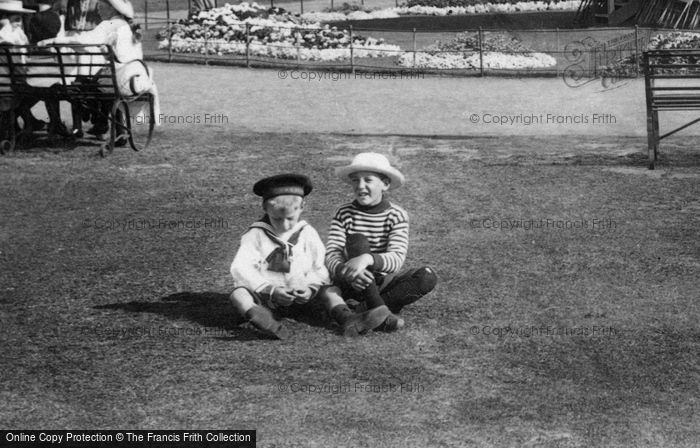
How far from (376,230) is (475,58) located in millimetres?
19615

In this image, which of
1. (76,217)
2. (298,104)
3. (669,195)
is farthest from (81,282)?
(298,104)

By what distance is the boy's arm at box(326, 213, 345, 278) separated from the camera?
744cm

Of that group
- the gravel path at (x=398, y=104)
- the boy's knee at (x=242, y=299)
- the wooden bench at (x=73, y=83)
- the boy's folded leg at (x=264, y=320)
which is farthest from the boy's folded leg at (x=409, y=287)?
the gravel path at (x=398, y=104)

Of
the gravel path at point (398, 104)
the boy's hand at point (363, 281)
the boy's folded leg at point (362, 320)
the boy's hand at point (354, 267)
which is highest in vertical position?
the boy's hand at point (354, 267)

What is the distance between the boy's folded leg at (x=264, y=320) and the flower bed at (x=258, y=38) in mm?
18929

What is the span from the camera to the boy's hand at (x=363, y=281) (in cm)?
725

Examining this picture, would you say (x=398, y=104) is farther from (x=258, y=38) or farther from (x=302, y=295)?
(x=302, y=295)

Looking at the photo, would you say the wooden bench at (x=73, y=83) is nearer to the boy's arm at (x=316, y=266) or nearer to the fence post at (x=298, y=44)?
the boy's arm at (x=316, y=266)

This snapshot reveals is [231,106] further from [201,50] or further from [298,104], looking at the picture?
[201,50]

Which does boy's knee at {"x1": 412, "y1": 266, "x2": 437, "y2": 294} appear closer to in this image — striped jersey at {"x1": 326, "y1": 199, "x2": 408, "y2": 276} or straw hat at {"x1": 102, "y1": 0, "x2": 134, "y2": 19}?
striped jersey at {"x1": 326, "y1": 199, "x2": 408, "y2": 276}

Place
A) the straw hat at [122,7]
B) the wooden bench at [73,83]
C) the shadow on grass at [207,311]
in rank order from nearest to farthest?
the shadow on grass at [207,311]
the wooden bench at [73,83]
the straw hat at [122,7]

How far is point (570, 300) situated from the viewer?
8203mm

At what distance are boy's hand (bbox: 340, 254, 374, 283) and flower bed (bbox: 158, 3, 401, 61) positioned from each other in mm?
18707

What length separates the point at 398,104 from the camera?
1981cm
